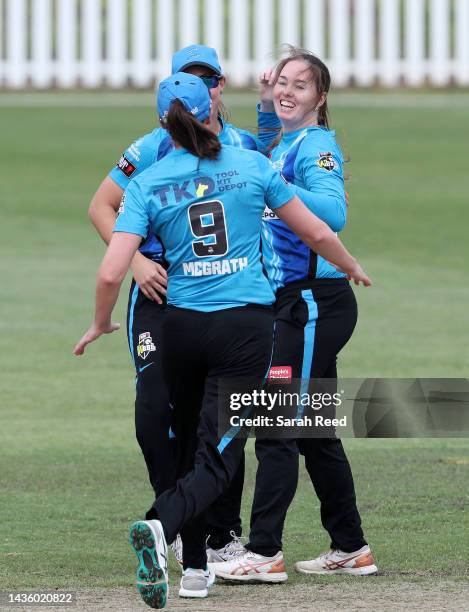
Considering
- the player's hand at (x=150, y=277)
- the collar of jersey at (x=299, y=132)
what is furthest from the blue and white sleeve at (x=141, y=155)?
the collar of jersey at (x=299, y=132)

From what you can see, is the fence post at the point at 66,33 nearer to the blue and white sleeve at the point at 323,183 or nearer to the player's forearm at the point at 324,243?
the blue and white sleeve at the point at 323,183

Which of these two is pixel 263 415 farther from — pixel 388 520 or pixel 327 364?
pixel 388 520

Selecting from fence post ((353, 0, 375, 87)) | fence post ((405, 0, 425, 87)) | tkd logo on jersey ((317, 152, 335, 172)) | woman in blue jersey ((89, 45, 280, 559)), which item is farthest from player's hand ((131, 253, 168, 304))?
fence post ((405, 0, 425, 87))

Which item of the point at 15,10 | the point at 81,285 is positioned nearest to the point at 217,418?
the point at 81,285

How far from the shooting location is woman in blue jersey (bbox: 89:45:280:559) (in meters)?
5.79

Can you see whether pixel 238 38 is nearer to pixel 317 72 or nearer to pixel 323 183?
pixel 317 72

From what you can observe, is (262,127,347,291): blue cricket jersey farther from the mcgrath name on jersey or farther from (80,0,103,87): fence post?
(80,0,103,87): fence post

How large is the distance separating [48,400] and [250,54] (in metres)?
29.5

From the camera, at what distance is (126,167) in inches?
239

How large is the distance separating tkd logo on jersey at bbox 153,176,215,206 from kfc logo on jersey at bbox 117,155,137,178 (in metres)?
0.78

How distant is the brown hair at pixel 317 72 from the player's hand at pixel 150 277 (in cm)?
95

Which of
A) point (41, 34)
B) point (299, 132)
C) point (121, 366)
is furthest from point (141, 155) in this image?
point (41, 34)

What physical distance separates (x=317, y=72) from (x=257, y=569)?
203 centimetres

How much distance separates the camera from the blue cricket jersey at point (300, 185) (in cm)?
580
